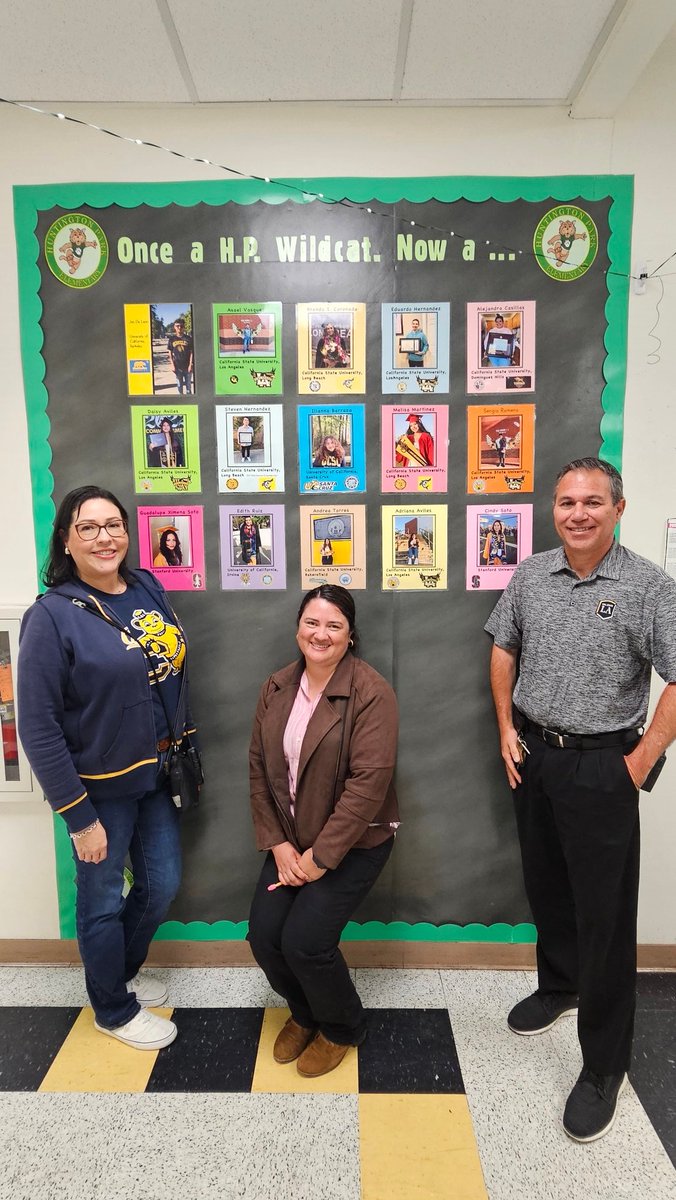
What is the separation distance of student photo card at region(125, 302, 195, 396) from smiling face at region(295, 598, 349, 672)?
2.89ft

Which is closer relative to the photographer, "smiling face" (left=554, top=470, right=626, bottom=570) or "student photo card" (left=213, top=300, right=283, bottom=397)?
"smiling face" (left=554, top=470, right=626, bottom=570)

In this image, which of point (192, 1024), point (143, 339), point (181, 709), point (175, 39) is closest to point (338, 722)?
point (181, 709)

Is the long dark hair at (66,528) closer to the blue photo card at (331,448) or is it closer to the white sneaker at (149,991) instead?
the blue photo card at (331,448)

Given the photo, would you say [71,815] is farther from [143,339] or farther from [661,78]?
[661,78]

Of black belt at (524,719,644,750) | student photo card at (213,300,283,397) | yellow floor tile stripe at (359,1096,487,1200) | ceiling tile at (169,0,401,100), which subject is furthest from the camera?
student photo card at (213,300,283,397)

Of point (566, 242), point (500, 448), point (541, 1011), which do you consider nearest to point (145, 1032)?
point (541, 1011)

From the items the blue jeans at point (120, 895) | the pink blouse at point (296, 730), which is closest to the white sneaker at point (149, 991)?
the blue jeans at point (120, 895)

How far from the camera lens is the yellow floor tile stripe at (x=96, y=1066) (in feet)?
6.00

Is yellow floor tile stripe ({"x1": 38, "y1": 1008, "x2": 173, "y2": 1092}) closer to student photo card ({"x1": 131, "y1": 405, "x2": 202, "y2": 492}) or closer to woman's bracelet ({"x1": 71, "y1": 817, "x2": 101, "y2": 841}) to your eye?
woman's bracelet ({"x1": 71, "y1": 817, "x2": 101, "y2": 841})

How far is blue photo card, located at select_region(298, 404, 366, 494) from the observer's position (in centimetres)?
214

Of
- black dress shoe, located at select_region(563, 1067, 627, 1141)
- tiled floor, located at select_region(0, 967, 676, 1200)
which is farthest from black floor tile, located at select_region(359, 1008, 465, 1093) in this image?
black dress shoe, located at select_region(563, 1067, 627, 1141)

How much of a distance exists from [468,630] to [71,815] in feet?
4.45

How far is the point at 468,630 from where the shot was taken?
7.25ft

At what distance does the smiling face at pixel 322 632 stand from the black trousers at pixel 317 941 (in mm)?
593
